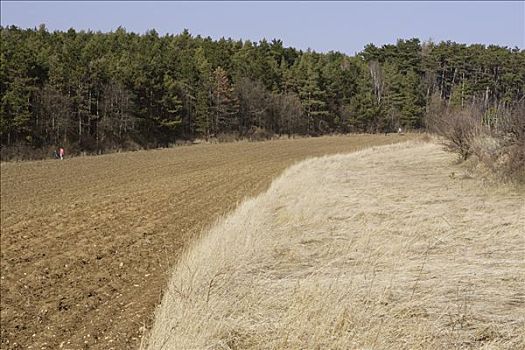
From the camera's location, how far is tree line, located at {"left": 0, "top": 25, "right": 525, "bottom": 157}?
3812 centimetres

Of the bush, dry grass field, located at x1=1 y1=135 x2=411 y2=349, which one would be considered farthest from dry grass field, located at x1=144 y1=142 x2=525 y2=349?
the bush

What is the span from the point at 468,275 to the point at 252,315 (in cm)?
265

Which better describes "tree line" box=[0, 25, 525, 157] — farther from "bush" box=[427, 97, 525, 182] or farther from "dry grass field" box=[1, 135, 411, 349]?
"dry grass field" box=[1, 135, 411, 349]

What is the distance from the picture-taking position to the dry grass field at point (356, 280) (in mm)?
4227

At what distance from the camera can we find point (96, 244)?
10.9 meters

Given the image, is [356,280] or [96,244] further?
[96,244]

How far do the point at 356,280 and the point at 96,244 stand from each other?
287 inches

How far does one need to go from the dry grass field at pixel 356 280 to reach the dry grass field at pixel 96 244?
1208mm

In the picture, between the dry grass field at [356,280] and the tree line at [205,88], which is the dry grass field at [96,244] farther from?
the tree line at [205,88]

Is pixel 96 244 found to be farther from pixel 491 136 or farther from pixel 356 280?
pixel 491 136

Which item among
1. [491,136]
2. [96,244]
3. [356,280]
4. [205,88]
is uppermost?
[205,88]

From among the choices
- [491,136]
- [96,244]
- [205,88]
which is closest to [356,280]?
[96,244]

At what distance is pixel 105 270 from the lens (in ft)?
29.7

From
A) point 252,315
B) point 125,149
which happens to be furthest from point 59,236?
point 125,149
